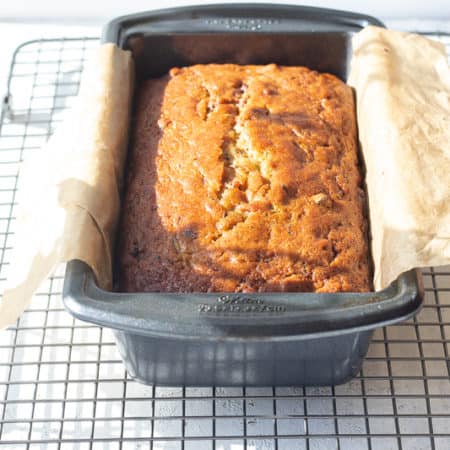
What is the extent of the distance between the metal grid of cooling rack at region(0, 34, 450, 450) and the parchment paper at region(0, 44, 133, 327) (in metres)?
0.28

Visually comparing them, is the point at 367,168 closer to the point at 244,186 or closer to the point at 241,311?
the point at 244,186

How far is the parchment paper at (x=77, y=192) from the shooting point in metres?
1.58

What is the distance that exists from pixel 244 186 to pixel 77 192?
387mm

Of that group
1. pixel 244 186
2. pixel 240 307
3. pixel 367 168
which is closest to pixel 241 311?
pixel 240 307

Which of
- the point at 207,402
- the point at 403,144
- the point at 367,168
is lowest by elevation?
the point at 207,402

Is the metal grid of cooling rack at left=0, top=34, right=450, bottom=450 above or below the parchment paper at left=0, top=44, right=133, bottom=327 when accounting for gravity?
below

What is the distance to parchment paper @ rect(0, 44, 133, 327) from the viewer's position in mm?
1577

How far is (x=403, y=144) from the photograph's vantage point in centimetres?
177

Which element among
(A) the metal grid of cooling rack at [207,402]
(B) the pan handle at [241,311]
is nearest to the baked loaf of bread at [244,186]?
(B) the pan handle at [241,311]

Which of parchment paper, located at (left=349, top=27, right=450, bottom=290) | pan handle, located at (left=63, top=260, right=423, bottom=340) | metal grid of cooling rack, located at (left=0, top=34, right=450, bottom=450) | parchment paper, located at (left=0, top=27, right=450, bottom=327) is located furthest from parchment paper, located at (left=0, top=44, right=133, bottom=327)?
parchment paper, located at (left=349, top=27, right=450, bottom=290)

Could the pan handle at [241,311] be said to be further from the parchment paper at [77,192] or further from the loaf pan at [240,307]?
the parchment paper at [77,192]

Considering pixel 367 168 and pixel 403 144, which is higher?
pixel 403 144

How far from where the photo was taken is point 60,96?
8.11ft

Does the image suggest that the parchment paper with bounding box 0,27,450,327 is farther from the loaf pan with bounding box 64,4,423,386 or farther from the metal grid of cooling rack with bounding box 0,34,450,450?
the metal grid of cooling rack with bounding box 0,34,450,450
